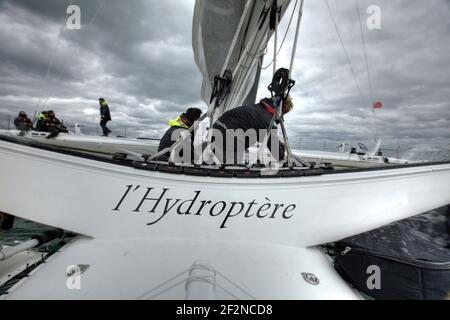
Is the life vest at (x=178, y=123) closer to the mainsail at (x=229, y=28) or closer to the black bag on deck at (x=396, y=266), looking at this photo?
the mainsail at (x=229, y=28)

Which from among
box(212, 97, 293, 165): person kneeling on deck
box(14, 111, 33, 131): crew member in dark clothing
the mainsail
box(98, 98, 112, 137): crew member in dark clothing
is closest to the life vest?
box(212, 97, 293, 165): person kneeling on deck

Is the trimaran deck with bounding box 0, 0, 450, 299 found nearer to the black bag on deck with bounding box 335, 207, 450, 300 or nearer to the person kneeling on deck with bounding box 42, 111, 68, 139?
the black bag on deck with bounding box 335, 207, 450, 300

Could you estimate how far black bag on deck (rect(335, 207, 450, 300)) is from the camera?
45.1 inches

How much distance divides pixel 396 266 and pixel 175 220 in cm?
138

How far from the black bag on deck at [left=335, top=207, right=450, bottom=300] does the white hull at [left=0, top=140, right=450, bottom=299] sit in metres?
0.12

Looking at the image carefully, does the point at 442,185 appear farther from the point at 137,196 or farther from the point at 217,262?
the point at 137,196

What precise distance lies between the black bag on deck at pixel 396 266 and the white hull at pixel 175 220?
12cm

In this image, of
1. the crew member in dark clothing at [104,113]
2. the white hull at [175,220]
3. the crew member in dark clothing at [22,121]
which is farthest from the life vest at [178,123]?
the crew member in dark clothing at [22,121]

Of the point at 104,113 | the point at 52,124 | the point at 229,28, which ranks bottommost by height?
the point at 52,124

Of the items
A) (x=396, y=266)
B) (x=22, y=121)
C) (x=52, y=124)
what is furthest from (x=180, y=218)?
(x=22, y=121)

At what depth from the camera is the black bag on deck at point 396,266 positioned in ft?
3.76

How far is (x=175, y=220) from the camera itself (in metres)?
1.31

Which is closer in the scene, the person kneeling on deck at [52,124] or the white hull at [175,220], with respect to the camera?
the white hull at [175,220]

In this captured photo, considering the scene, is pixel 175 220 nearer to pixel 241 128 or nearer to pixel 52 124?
pixel 241 128
